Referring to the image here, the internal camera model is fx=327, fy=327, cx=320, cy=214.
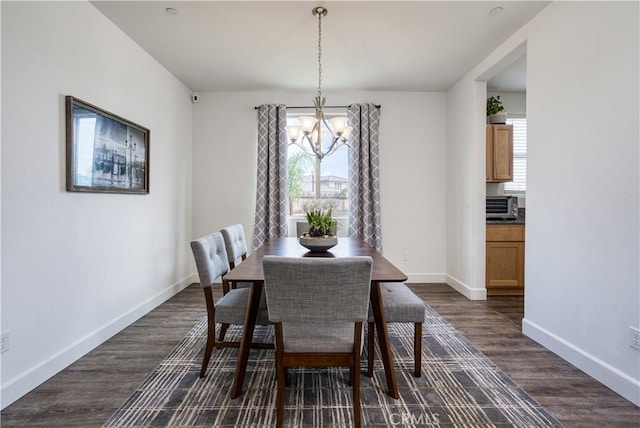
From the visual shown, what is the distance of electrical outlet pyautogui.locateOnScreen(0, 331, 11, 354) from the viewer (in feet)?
5.80

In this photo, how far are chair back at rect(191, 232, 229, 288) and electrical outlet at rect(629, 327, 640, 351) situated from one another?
2480 mm

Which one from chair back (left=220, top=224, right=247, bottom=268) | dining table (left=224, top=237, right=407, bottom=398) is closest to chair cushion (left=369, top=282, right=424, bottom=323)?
dining table (left=224, top=237, right=407, bottom=398)

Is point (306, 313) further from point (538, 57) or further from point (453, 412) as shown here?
point (538, 57)

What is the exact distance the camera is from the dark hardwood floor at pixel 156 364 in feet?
5.65

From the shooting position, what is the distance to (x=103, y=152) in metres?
2.59

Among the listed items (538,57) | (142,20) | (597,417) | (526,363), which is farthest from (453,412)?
(142,20)

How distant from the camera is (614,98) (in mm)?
1958

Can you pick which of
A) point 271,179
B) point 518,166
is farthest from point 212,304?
point 518,166

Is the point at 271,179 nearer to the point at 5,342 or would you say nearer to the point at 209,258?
the point at 209,258

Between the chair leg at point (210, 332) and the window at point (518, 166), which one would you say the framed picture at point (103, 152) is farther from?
the window at point (518, 166)

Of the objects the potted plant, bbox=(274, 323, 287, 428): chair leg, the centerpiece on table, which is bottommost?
bbox=(274, 323, 287, 428): chair leg

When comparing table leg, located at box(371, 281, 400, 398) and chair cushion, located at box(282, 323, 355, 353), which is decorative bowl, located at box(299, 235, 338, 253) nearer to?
table leg, located at box(371, 281, 400, 398)

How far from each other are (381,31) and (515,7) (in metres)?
1.02

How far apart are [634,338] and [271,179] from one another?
3603 millimetres
